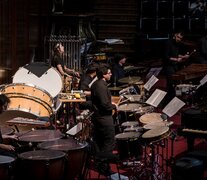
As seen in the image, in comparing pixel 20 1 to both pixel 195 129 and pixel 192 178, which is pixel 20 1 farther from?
pixel 192 178

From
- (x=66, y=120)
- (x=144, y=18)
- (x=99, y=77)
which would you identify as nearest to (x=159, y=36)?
(x=144, y=18)

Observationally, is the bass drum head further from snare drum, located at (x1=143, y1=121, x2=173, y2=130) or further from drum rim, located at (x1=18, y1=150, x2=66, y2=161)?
snare drum, located at (x1=143, y1=121, x2=173, y2=130)

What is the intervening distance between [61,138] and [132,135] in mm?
1192

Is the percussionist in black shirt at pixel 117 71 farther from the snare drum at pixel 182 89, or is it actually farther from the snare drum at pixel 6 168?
the snare drum at pixel 6 168

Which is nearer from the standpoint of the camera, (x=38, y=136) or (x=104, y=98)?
(x=38, y=136)

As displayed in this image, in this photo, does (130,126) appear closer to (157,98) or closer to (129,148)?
(129,148)

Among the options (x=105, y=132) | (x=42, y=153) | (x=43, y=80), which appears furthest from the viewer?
(x=43, y=80)

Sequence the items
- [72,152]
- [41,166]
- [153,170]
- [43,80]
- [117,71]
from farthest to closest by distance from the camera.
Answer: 1. [117,71]
2. [43,80]
3. [153,170]
4. [72,152]
5. [41,166]

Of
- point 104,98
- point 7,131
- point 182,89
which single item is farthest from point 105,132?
point 182,89

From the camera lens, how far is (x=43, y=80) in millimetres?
10836

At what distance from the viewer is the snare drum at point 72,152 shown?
753cm

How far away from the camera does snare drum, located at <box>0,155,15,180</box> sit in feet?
22.1

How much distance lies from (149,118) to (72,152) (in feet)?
7.29

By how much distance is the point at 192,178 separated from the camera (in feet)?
26.0
